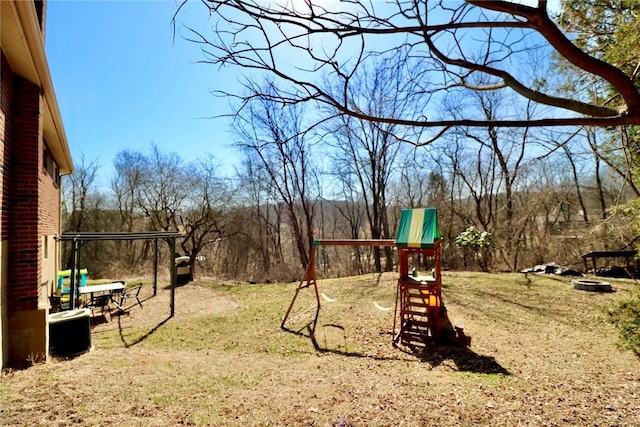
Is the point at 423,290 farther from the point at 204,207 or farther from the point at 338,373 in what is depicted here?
the point at 204,207

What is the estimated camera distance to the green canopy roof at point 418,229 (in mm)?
6102

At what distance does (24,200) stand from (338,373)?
5425 mm

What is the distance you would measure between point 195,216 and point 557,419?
2004cm

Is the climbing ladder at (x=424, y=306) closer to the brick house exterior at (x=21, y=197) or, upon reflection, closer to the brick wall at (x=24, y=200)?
the brick house exterior at (x=21, y=197)

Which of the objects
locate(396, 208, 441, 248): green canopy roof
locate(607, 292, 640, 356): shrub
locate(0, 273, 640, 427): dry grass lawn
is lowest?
locate(0, 273, 640, 427): dry grass lawn

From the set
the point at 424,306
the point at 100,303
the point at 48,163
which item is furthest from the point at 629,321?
the point at 48,163

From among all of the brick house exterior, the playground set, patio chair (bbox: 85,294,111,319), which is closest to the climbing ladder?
the playground set

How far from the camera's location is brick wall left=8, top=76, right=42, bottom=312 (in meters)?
4.40

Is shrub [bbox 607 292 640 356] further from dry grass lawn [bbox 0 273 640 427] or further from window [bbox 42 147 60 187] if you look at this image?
window [bbox 42 147 60 187]

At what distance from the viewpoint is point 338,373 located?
4773 mm

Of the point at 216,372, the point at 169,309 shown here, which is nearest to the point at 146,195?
the point at 169,309

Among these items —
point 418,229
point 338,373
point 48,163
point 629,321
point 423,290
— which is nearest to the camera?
point 629,321

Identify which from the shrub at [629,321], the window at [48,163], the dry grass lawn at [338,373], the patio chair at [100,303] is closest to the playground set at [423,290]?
the dry grass lawn at [338,373]

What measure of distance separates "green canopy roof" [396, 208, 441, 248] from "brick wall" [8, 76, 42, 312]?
20.0ft
